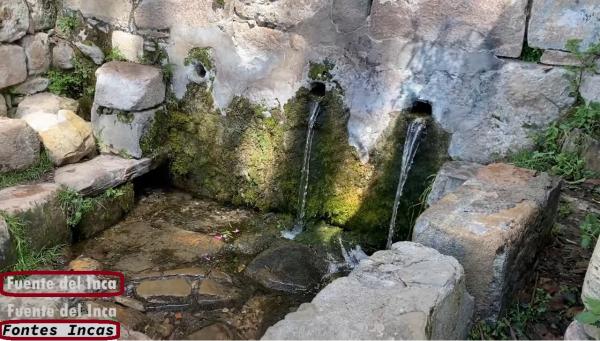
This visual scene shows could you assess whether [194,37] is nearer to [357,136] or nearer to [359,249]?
[357,136]

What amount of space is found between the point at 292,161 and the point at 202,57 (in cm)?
101

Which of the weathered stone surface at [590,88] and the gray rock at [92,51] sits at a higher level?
the weathered stone surface at [590,88]

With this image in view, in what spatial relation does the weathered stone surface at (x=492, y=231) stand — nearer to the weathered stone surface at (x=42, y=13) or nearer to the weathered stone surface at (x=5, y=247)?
the weathered stone surface at (x=5, y=247)

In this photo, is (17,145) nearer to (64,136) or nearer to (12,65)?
(64,136)

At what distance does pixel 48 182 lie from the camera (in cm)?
392

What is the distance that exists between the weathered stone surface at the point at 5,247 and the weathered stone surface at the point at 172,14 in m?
1.88

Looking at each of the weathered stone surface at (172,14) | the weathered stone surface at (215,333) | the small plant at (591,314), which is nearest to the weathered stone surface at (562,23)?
the small plant at (591,314)

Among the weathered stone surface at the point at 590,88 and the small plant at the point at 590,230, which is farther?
the weathered stone surface at the point at 590,88

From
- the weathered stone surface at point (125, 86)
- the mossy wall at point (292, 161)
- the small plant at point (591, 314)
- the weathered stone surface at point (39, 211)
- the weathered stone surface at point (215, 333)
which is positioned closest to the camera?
the small plant at point (591, 314)

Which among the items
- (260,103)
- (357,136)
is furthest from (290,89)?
(357,136)

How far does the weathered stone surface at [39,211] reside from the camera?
3.49 m

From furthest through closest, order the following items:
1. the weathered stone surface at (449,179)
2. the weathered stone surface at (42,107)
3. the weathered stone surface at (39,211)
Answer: the weathered stone surface at (42,107) < the weathered stone surface at (39,211) < the weathered stone surface at (449,179)

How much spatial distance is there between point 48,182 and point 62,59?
4.11 ft

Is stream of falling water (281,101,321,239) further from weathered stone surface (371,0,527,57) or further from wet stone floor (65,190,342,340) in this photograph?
weathered stone surface (371,0,527,57)
